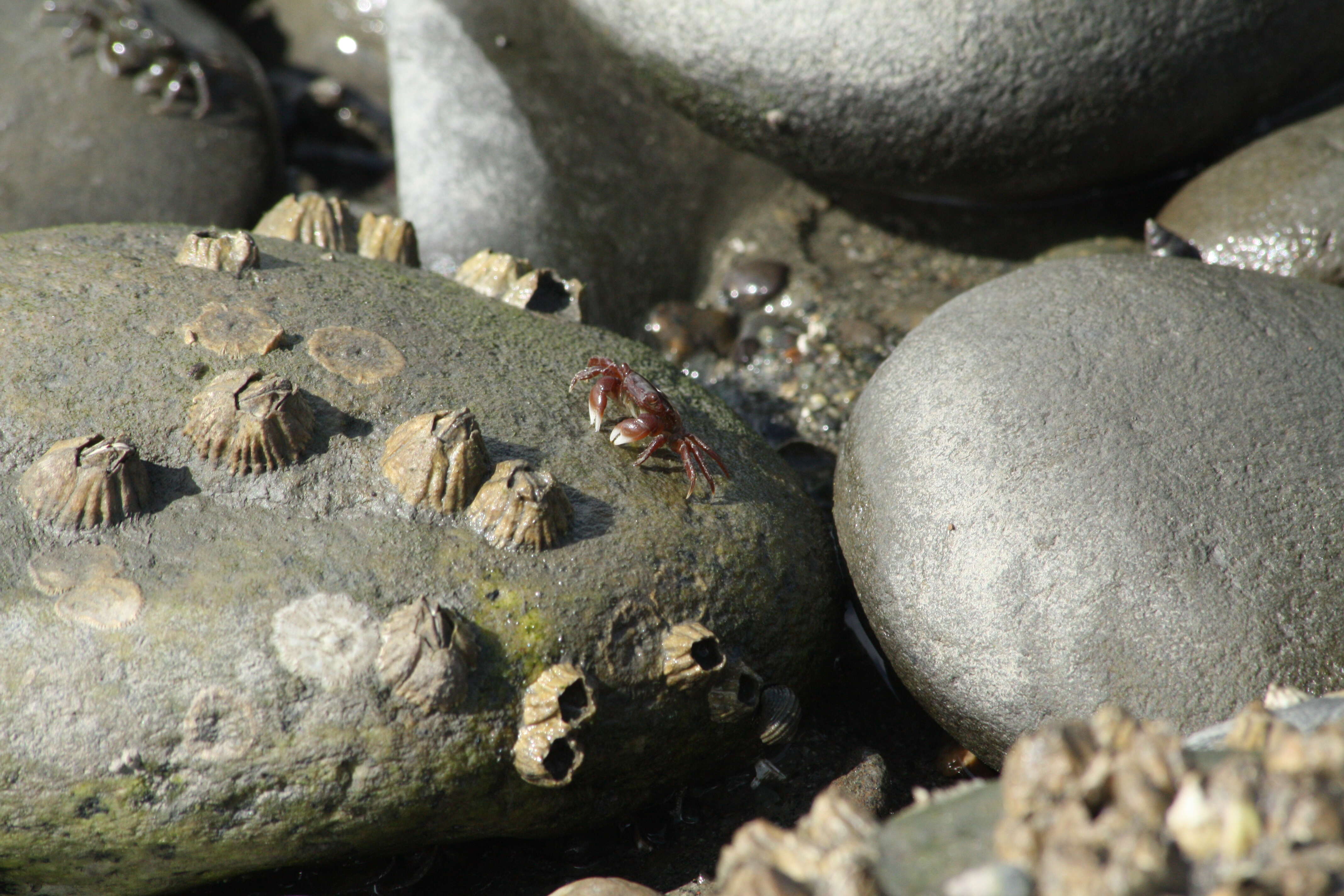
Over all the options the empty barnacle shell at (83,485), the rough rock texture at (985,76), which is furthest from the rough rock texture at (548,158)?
the empty barnacle shell at (83,485)

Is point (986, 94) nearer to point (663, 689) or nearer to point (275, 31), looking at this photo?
point (663, 689)

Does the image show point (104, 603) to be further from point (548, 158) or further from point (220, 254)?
point (548, 158)

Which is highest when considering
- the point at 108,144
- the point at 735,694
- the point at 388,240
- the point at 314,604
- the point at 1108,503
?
the point at 1108,503

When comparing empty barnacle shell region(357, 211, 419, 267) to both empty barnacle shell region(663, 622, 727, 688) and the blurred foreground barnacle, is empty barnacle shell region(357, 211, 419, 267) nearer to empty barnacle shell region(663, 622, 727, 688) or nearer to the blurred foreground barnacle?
the blurred foreground barnacle

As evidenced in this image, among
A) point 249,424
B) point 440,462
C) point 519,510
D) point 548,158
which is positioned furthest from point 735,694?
point 548,158

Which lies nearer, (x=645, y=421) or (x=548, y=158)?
(x=645, y=421)

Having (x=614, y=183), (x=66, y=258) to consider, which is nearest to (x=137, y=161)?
(x=66, y=258)

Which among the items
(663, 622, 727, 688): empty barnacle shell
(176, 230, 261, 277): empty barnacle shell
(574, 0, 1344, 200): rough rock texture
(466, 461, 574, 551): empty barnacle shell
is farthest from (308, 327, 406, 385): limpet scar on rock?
(574, 0, 1344, 200): rough rock texture

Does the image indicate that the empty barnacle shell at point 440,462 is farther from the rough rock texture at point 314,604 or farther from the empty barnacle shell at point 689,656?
the empty barnacle shell at point 689,656
